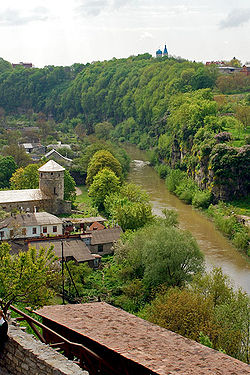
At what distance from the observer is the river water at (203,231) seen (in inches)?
1187

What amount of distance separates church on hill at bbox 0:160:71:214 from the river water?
25.5 feet

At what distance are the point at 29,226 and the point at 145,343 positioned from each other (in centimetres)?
2337

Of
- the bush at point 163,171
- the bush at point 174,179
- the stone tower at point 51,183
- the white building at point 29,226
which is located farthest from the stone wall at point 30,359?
the bush at point 163,171

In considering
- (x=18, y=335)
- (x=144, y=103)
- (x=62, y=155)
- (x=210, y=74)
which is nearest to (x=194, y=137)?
(x=62, y=155)

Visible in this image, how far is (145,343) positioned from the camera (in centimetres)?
1152

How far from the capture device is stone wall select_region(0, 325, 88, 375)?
8.82 m

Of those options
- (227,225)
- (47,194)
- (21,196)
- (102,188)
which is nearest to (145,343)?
(227,225)

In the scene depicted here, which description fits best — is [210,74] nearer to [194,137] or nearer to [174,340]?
[194,137]

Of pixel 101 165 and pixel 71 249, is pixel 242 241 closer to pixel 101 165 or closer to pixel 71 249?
pixel 71 249

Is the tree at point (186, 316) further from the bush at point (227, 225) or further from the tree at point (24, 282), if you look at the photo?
the bush at point (227, 225)

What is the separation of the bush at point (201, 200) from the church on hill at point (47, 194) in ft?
38.7

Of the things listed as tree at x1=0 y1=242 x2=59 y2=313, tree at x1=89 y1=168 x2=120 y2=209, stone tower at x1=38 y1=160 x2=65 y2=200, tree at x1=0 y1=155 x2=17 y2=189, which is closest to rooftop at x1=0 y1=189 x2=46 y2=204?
stone tower at x1=38 y1=160 x2=65 y2=200

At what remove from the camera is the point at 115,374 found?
11.1m

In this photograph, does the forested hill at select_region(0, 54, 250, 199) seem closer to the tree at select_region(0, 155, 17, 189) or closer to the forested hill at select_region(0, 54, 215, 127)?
the forested hill at select_region(0, 54, 215, 127)
